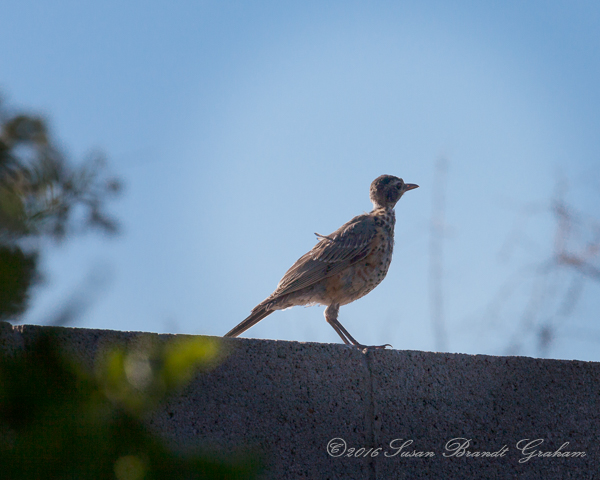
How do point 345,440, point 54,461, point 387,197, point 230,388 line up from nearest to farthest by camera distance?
point 54,461 < point 230,388 < point 345,440 < point 387,197

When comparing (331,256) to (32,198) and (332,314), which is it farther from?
(32,198)

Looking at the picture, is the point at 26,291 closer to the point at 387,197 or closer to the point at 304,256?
the point at 304,256

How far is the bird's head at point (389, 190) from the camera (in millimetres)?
6945

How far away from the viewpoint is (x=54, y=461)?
0.99m

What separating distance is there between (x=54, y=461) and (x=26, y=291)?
262 millimetres

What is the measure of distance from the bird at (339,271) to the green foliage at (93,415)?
15.6 ft

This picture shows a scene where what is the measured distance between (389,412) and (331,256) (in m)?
2.70

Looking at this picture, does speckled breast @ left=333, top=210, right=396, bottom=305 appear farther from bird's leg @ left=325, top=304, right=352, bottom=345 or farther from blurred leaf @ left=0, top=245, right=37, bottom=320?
blurred leaf @ left=0, top=245, right=37, bottom=320

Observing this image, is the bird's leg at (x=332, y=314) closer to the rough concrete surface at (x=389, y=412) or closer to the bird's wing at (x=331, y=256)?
the bird's wing at (x=331, y=256)

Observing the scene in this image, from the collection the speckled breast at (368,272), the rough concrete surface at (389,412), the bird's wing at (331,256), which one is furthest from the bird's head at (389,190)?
the rough concrete surface at (389,412)

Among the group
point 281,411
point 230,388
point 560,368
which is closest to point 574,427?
point 560,368

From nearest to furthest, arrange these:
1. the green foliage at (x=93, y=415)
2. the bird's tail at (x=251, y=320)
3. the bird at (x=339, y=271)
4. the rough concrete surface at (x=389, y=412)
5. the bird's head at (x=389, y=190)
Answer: the green foliage at (x=93, y=415) < the rough concrete surface at (x=389, y=412) < the bird's tail at (x=251, y=320) < the bird at (x=339, y=271) < the bird's head at (x=389, y=190)

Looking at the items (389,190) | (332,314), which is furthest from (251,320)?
(389,190)

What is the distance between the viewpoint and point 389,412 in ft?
11.9
